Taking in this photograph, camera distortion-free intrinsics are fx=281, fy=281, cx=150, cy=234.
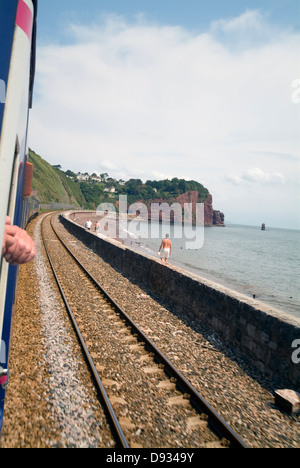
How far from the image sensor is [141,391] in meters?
4.62

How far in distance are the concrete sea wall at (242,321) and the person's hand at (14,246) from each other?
5.00 m

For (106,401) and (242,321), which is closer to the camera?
(106,401)

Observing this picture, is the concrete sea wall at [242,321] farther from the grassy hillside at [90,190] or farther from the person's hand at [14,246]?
the grassy hillside at [90,190]

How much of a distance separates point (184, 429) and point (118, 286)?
736 cm

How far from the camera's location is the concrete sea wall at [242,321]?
5.19 meters

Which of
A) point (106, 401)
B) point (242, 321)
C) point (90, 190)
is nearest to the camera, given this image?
point (106, 401)

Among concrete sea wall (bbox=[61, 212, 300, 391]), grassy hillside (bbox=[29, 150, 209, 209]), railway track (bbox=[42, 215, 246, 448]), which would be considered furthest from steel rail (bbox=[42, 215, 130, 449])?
grassy hillside (bbox=[29, 150, 209, 209])

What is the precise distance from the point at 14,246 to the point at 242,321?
5756 millimetres

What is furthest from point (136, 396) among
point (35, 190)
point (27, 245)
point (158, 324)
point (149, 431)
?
point (35, 190)

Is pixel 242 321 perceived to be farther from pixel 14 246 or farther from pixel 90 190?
pixel 90 190

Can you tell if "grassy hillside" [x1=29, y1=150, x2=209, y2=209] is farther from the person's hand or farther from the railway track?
the person's hand

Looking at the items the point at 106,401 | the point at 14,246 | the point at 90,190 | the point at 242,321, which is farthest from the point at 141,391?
the point at 90,190

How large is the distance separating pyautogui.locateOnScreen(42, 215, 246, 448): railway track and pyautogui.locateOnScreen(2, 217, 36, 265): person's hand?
2943 millimetres

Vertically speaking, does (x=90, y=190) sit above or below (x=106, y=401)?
above
